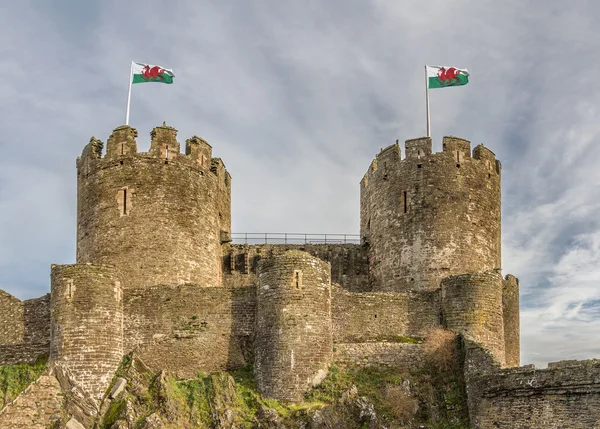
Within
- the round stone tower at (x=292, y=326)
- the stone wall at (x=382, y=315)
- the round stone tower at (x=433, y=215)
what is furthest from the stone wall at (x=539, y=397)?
the round stone tower at (x=433, y=215)

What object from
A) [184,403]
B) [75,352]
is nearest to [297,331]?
[184,403]

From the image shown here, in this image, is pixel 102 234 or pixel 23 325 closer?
pixel 23 325

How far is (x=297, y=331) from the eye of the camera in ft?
112

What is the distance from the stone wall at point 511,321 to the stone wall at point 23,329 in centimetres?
1837

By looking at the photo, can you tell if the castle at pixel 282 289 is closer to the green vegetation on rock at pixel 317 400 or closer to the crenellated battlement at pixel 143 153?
the crenellated battlement at pixel 143 153

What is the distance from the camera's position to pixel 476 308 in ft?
118

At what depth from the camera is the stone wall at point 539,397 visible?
29719 mm

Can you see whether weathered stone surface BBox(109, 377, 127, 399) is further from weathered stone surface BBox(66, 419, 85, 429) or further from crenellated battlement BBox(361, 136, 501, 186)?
crenellated battlement BBox(361, 136, 501, 186)

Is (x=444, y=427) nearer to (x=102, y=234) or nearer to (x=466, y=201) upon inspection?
(x=466, y=201)

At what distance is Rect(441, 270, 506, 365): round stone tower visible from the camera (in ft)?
118

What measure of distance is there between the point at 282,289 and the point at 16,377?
10340 millimetres

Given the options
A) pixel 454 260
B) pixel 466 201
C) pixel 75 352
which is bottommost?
pixel 75 352

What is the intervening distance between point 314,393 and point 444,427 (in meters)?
4.74

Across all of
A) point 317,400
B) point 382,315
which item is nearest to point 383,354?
point 382,315
